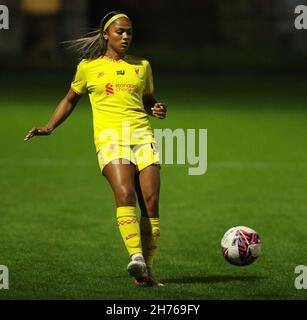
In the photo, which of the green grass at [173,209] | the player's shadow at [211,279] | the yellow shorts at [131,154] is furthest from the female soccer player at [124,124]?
the green grass at [173,209]

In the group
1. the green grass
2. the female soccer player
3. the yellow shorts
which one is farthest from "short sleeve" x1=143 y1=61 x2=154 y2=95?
the green grass

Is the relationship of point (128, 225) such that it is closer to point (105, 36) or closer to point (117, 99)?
point (117, 99)

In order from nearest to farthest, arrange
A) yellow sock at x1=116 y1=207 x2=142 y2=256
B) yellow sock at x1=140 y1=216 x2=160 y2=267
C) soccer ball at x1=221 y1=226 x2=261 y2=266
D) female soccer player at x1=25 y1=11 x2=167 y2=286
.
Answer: yellow sock at x1=116 y1=207 x2=142 y2=256
female soccer player at x1=25 y1=11 x2=167 y2=286
yellow sock at x1=140 y1=216 x2=160 y2=267
soccer ball at x1=221 y1=226 x2=261 y2=266

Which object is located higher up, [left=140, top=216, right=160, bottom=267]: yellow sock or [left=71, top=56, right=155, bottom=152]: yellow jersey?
[left=71, top=56, right=155, bottom=152]: yellow jersey

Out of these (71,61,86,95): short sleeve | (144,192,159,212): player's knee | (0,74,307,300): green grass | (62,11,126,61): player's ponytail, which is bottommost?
(0,74,307,300): green grass

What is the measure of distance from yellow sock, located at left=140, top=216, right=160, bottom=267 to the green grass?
305mm

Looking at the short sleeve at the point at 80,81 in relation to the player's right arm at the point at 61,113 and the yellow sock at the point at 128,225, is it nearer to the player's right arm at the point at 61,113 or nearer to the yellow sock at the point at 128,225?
the player's right arm at the point at 61,113

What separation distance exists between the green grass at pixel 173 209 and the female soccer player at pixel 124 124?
2.33 feet

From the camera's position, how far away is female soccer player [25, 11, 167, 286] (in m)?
9.82

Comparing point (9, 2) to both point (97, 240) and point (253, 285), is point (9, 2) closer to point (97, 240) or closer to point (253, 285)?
point (97, 240)

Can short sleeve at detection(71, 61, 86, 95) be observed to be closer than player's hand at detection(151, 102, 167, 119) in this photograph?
No

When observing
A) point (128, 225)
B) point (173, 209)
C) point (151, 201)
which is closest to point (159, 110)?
point (151, 201)

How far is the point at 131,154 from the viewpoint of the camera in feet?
32.4

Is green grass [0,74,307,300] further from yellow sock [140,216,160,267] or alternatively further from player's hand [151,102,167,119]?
player's hand [151,102,167,119]
